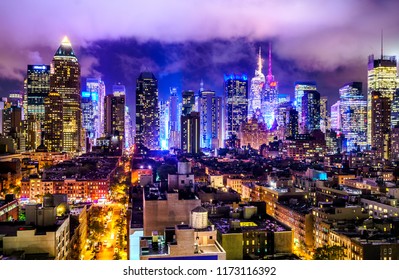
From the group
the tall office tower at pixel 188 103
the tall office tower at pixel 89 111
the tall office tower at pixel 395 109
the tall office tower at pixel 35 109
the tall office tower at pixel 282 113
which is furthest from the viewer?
the tall office tower at pixel 89 111

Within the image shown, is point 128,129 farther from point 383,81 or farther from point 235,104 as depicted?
point 383,81

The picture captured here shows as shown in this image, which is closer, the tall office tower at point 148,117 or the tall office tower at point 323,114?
the tall office tower at point 148,117

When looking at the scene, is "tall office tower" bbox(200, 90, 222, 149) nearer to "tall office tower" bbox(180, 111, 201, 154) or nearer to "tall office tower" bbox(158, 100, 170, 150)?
"tall office tower" bbox(180, 111, 201, 154)

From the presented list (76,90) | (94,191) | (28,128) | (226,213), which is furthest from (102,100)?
(226,213)

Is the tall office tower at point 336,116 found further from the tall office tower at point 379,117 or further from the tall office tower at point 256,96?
the tall office tower at point 379,117

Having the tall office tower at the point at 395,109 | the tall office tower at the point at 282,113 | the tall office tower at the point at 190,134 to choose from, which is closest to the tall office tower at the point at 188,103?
the tall office tower at the point at 190,134

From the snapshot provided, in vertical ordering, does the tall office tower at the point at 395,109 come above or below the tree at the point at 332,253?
above

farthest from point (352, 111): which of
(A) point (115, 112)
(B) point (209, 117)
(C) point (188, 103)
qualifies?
(A) point (115, 112)
